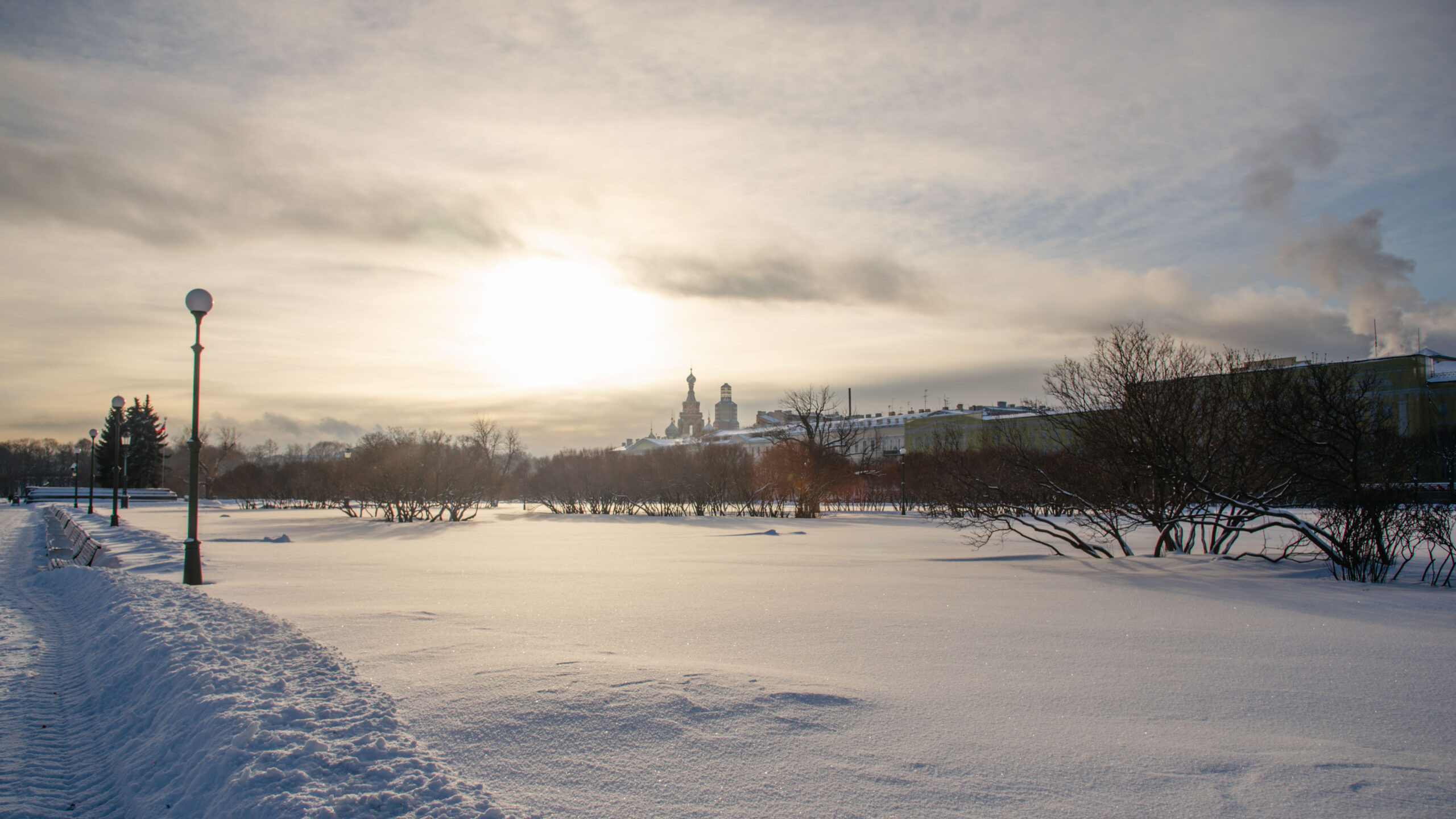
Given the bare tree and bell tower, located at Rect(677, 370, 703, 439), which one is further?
bell tower, located at Rect(677, 370, 703, 439)

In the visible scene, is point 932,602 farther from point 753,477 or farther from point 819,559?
point 753,477

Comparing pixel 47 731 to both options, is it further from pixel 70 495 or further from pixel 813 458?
pixel 70 495

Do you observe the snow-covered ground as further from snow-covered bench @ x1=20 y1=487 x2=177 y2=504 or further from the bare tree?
snow-covered bench @ x1=20 y1=487 x2=177 y2=504

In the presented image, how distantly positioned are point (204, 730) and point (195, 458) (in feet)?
33.8

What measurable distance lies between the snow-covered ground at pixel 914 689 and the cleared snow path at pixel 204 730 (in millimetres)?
323

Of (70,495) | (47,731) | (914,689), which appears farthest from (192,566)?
(70,495)

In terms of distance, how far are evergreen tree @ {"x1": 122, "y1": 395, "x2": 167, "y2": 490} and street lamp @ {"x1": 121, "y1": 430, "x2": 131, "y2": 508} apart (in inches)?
18.5

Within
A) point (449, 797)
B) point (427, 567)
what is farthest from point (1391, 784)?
point (427, 567)

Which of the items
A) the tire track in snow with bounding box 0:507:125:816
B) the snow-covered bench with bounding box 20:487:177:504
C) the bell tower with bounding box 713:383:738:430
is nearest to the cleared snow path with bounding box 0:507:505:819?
the tire track in snow with bounding box 0:507:125:816

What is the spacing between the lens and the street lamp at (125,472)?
57062 millimetres

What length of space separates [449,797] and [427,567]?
1275 cm

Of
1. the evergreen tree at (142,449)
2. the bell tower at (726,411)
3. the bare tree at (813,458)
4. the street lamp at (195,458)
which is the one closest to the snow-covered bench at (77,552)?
the street lamp at (195,458)

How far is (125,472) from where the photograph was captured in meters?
57.8

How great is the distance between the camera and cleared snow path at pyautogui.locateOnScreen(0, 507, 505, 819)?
4262 millimetres
